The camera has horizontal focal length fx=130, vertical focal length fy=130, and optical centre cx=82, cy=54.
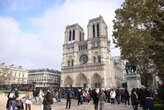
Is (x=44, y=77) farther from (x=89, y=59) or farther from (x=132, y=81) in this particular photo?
(x=132, y=81)

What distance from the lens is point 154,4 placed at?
920 centimetres

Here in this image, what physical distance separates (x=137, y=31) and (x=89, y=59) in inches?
1364

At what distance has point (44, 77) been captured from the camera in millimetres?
64812

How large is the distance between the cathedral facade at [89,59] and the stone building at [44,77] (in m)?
19.8

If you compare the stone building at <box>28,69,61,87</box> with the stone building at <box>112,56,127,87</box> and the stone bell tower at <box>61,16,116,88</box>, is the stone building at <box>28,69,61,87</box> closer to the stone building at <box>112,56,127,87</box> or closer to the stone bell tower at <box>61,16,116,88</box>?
the stone bell tower at <box>61,16,116,88</box>

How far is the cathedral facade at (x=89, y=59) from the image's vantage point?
139 ft

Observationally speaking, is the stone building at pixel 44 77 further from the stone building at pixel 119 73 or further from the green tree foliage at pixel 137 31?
the green tree foliage at pixel 137 31

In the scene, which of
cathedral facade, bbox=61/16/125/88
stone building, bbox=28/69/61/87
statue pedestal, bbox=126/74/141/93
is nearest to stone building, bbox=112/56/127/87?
cathedral facade, bbox=61/16/125/88

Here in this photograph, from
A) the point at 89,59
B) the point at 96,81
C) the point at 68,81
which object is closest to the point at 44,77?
the point at 68,81

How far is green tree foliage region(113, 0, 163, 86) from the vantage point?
9562mm

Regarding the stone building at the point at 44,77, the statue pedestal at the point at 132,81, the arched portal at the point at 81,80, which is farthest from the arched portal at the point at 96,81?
the stone building at the point at 44,77

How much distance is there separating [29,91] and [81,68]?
123ft

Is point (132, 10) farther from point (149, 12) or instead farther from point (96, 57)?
point (96, 57)

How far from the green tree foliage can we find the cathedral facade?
28923 millimetres
